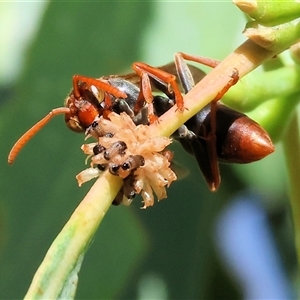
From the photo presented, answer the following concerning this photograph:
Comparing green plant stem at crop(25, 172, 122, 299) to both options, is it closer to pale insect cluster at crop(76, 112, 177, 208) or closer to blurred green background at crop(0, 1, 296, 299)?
pale insect cluster at crop(76, 112, 177, 208)

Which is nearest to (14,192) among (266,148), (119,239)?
(119,239)

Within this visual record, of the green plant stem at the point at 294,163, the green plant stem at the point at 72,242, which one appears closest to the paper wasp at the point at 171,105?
the green plant stem at the point at 294,163

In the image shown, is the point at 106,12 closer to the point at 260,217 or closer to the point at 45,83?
the point at 45,83

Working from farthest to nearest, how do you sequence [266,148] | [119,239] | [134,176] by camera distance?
[119,239] < [266,148] < [134,176]

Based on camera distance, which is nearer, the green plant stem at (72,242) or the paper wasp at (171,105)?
the green plant stem at (72,242)

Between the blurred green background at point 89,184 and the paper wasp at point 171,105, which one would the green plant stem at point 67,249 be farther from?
the blurred green background at point 89,184

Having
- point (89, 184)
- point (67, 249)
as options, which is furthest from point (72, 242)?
point (89, 184)
